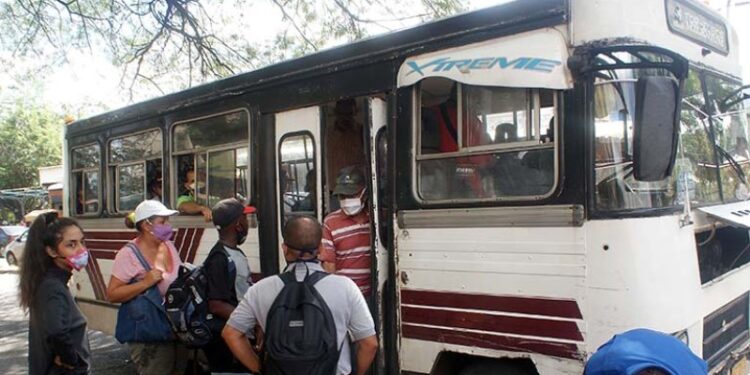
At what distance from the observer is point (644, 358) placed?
1522 mm

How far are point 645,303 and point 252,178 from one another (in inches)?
121

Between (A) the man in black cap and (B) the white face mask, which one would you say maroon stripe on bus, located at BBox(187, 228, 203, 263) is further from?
(B) the white face mask

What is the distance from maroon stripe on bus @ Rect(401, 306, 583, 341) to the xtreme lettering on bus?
135 centimetres

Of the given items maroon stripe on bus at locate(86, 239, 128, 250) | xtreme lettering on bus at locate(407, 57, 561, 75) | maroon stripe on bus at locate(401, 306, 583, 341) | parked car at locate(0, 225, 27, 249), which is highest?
xtreme lettering on bus at locate(407, 57, 561, 75)

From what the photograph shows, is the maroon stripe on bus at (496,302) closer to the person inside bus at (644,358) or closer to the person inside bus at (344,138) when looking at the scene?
the person inside bus at (344,138)

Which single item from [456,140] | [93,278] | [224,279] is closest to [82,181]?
[93,278]

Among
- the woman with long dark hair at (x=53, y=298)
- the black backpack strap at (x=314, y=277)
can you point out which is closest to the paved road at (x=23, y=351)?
the woman with long dark hair at (x=53, y=298)

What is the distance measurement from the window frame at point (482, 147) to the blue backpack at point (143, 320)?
6.07ft

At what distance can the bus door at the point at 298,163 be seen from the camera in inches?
179

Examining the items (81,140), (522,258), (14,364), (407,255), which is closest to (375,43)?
(407,255)

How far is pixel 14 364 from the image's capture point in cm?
718

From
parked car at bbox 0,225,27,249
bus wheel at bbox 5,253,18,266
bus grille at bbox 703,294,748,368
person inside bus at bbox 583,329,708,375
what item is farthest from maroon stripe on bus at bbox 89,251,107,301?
parked car at bbox 0,225,27,249

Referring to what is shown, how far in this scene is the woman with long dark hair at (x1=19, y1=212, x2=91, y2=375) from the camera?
315 cm

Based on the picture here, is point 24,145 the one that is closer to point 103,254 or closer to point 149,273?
point 103,254
